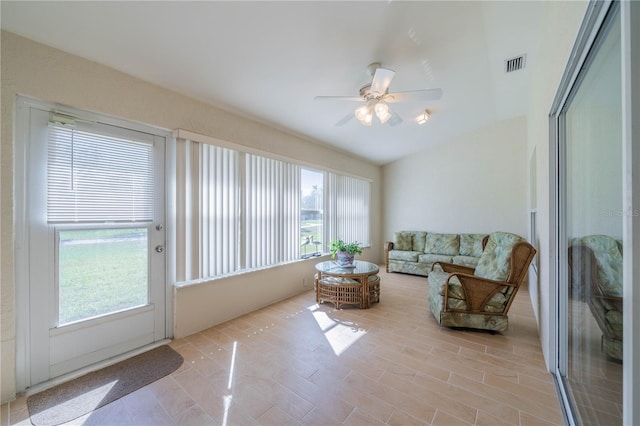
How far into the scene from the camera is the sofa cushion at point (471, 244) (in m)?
5.15

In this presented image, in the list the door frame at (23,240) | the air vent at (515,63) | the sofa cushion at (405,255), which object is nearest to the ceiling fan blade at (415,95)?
the air vent at (515,63)

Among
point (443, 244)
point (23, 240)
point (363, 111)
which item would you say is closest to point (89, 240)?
point (23, 240)

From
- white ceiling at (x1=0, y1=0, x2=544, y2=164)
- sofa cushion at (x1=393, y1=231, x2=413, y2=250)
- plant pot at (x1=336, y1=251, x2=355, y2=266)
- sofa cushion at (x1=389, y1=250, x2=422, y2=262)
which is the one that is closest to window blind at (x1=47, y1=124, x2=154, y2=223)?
white ceiling at (x1=0, y1=0, x2=544, y2=164)

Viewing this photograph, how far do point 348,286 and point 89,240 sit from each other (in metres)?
2.80

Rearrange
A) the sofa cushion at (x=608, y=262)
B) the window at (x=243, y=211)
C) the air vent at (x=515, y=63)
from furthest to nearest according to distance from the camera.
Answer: the air vent at (x=515, y=63), the window at (x=243, y=211), the sofa cushion at (x=608, y=262)

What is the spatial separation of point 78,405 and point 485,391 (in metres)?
2.88

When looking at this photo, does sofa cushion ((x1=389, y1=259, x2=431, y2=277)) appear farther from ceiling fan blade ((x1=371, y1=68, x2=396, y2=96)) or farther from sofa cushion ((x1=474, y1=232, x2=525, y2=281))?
ceiling fan blade ((x1=371, y1=68, x2=396, y2=96))

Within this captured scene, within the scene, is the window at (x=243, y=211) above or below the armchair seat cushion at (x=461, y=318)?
above

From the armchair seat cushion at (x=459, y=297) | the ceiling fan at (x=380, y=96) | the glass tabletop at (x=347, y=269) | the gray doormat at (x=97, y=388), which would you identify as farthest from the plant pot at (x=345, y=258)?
the gray doormat at (x=97, y=388)

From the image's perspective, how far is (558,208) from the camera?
1.96 meters

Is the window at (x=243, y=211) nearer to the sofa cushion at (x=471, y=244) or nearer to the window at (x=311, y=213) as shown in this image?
the window at (x=311, y=213)

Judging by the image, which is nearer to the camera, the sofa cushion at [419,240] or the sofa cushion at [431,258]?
the sofa cushion at [431,258]

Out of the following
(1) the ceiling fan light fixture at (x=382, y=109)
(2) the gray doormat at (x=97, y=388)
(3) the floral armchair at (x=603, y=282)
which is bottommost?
(2) the gray doormat at (x=97, y=388)

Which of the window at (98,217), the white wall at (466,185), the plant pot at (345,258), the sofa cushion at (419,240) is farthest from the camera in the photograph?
the sofa cushion at (419,240)
